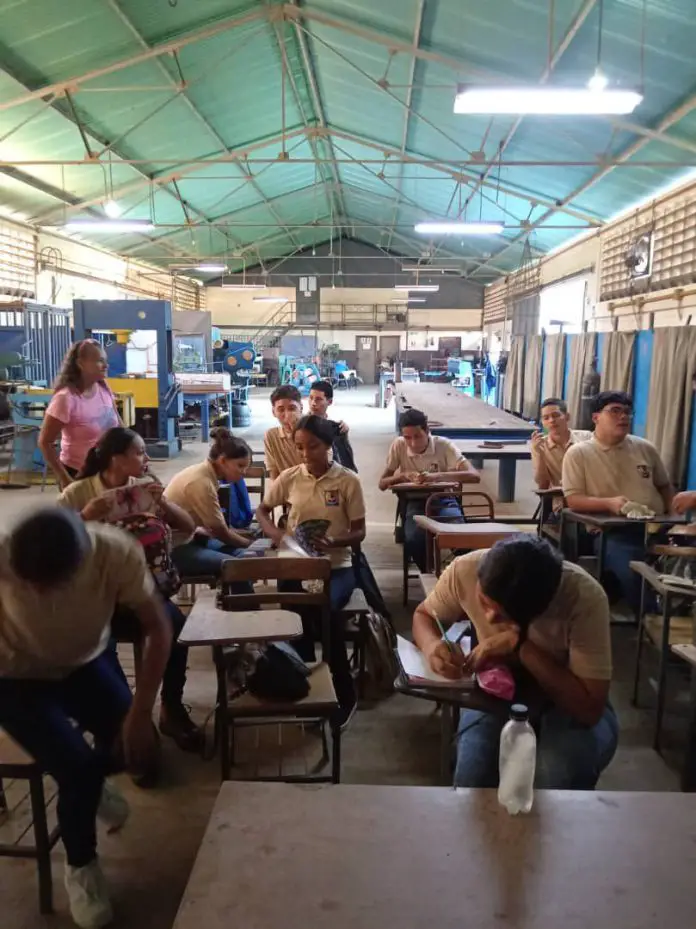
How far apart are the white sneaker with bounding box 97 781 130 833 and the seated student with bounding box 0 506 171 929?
257 mm

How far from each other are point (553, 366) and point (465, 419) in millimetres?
5951

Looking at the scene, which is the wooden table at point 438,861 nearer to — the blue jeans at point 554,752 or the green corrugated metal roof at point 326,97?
the blue jeans at point 554,752

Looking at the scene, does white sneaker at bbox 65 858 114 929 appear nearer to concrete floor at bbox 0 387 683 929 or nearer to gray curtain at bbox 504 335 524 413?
concrete floor at bbox 0 387 683 929

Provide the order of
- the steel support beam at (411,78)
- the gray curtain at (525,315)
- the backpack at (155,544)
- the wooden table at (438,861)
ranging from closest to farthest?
the wooden table at (438,861) < the backpack at (155,544) < the steel support beam at (411,78) < the gray curtain at (525,315)

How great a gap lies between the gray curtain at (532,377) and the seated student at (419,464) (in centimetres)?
1020

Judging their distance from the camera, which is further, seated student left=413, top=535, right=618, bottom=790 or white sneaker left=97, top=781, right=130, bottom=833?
white sneaker left=97, top=781, right=130, bottom=833

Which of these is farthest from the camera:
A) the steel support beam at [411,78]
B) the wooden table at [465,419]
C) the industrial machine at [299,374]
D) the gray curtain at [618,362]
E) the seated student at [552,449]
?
the industrial machine at [299,374]

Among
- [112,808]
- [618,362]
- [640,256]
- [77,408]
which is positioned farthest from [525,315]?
[112,808]

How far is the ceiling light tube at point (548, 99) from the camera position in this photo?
16.0 feet

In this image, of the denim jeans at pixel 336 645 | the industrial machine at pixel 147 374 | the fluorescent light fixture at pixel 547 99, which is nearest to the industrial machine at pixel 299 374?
the industrial machine at pixel 147 374

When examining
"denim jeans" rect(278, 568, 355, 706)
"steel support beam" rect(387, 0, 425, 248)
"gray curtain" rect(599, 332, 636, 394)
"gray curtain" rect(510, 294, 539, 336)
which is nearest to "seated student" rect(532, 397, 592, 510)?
"denim jeans" rect(278, 568, 355, 706)

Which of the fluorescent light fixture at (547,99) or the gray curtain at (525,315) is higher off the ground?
the fluorescent light fixture at (547,99)

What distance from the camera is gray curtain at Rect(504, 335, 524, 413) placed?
53.2 feet

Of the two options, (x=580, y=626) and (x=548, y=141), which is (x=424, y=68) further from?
(x=580, y=626)
